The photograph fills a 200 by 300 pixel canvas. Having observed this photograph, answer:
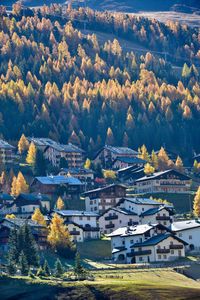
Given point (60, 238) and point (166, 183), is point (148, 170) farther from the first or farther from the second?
point (60, 238)

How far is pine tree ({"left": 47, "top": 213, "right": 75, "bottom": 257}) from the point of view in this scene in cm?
13638

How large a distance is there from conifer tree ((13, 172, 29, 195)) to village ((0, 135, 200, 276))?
0.50ft

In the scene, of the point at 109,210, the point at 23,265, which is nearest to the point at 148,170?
the point at 109,210

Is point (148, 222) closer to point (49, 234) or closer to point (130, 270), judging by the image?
point (49, 234)

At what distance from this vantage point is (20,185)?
586 feet

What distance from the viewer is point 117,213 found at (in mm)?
162875

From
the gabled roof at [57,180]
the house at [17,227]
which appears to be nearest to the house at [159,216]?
the house at [17,227]

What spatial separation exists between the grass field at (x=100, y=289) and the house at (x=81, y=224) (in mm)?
38014

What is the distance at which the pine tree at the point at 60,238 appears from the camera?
447 feet

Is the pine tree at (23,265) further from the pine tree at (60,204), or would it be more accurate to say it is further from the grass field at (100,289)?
the pine tree at (60,204)

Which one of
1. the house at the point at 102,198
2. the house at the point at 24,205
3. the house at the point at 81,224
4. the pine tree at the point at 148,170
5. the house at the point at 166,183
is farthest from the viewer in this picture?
the pine tree at the point at 148,170

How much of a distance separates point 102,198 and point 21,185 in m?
12.8

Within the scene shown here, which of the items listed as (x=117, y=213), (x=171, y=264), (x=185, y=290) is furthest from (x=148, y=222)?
(x=185, y=290)

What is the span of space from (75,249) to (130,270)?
15056 mm
